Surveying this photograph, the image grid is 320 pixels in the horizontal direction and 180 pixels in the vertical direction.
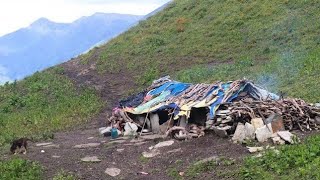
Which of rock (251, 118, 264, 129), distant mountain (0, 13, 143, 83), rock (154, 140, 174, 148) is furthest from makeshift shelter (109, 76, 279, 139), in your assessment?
distant mountain (0, 13, 143, 83)

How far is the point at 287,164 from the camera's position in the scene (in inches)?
302

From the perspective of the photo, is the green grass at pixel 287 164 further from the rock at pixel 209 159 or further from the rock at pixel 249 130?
the rock at pixel 249 130

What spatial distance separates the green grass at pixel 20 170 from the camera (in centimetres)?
909

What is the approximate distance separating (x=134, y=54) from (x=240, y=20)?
651 centimetres

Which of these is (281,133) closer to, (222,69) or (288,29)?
(222,69)

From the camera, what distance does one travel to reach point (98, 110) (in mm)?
19141

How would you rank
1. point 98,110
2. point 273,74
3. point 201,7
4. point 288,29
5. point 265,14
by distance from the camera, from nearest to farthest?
point 273,74
point 98,110
point 288,29
point 265,14
point 201,7

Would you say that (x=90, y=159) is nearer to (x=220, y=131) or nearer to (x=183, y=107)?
(x=220, y=131)

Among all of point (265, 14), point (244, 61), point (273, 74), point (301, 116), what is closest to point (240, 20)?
point (265, 14)

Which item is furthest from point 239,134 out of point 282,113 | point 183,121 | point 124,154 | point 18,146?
point 18,146

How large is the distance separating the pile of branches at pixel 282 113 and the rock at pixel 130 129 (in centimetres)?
281

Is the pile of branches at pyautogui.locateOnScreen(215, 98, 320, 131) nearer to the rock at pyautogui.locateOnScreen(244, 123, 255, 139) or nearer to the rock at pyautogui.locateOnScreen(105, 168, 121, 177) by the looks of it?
the rock at pyautogui.locateOnScreen(244, 123, 255, 139)

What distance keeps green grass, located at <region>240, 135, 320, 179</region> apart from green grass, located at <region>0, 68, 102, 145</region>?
7.85m

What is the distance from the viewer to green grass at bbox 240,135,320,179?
23.8 feet
